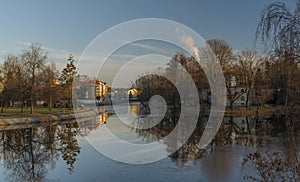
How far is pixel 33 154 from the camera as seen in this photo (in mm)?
12672

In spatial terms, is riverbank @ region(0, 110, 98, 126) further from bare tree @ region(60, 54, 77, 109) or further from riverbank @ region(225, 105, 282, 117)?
riverbank @ region(225, 105, 282, 117)

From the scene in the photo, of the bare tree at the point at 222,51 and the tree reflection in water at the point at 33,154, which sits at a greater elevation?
the bare tree at the point at 222,51

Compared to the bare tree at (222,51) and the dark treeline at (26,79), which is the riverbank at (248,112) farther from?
the dark treeline at (26,79)

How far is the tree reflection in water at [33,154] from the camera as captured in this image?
9.63 meters

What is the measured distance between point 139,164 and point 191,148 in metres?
3.73

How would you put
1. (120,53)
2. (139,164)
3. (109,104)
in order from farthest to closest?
(109,104), (120,53), (139,164)

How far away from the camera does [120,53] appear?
1266cm

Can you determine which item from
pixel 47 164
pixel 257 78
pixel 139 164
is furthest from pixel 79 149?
pixel 257 78

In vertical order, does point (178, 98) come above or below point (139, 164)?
above

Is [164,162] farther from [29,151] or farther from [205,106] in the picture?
[205,106]

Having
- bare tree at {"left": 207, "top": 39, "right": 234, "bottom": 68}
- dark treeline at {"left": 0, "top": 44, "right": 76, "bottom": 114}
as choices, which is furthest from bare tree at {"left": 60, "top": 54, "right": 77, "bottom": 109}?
bare tree at {"left": 207, "top": 39, "right": 234, "bottom": 68}

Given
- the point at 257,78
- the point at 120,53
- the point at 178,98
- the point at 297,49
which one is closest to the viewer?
the point at 297,49

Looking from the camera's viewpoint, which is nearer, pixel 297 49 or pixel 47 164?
pixel 297 49

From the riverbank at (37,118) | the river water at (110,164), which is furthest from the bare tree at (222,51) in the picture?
the river water at (110,164)
